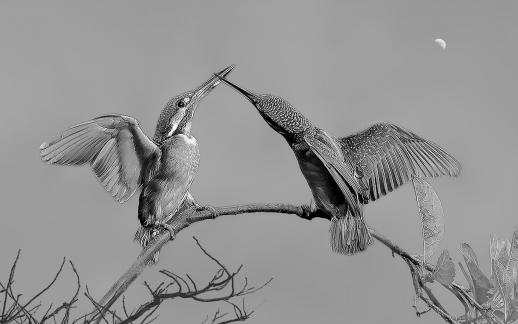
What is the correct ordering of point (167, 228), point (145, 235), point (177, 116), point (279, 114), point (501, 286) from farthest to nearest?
point (177, 116) < point (145, 235) < point (167, 228) < point (279, 114) < point (501, 286)

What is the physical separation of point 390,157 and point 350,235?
2.35 feet

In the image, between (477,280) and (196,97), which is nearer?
(477,280)

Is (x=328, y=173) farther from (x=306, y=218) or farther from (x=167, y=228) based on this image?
(x=167, y=228)

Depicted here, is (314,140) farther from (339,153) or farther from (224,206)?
(224,206)

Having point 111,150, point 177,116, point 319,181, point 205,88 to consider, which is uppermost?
point 205,88

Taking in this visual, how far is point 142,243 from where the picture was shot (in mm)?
3088

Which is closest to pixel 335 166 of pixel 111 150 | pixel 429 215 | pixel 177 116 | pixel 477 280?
pixel 429 215

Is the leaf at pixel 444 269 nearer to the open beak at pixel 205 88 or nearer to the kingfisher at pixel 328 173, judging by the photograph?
the kingfisher at pixel 328 173

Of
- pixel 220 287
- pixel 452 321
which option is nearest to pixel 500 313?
pixel 452 321

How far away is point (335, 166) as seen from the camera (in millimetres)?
2779

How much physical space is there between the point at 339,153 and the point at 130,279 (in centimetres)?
92

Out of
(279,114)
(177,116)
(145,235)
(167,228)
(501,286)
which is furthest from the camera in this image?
(177,116)

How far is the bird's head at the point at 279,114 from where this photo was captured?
109 inches

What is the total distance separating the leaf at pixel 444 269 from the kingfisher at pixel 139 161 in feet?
3.11
